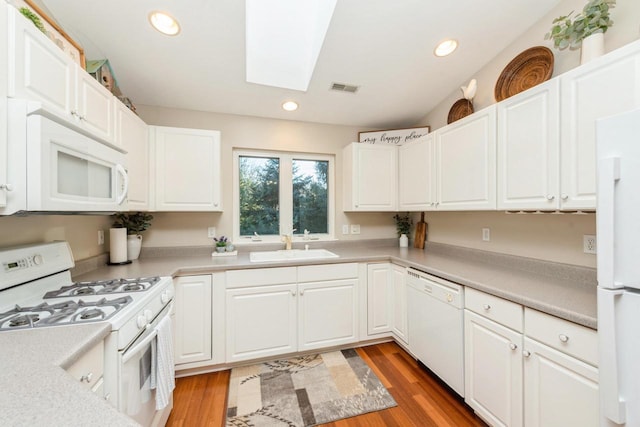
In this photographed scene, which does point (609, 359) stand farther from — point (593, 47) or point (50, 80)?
point (50, 80)

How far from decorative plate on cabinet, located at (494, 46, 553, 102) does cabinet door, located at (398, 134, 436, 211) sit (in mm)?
623

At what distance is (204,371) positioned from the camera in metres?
2.02

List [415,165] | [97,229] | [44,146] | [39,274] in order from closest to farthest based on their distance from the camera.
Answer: [44,146] → [39,274] → [97,229] → [415,165]

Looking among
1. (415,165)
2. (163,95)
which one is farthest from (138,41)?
(415,165)

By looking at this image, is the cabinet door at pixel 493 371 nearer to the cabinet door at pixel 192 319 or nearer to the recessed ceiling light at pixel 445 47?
the cabinet door at pixel 192 319

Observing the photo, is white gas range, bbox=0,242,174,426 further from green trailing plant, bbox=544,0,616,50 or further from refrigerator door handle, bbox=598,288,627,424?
green trailing plant, bbox=544,0,616,50

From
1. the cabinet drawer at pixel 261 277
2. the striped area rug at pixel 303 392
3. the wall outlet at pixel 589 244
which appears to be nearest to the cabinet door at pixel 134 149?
the cabinet drawer at pixel 261 277

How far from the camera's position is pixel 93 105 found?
146 cm

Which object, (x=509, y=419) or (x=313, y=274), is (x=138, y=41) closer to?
(x=313, y=274)

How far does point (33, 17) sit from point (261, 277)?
1885 millimetres

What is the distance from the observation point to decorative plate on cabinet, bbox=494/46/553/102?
1.65 metres

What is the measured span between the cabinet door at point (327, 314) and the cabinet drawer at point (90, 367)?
1394mm

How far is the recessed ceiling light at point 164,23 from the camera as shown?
5.16 ft

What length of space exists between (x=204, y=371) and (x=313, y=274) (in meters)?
1.16
